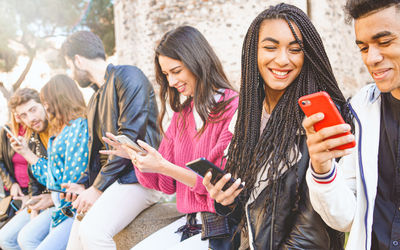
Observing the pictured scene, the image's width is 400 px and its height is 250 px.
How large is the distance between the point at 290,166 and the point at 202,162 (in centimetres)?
34

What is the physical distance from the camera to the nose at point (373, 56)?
121 centimetres

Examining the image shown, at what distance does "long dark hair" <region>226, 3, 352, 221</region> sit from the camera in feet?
4.95

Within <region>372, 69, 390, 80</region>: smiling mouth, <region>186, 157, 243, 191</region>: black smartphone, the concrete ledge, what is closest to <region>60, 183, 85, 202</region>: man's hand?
the concrete ledge

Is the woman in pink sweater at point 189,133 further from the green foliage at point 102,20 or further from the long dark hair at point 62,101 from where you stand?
the green foliage at point 102,20

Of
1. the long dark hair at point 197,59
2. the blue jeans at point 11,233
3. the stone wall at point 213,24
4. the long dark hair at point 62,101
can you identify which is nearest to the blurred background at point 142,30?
the stone wall at point 213,24

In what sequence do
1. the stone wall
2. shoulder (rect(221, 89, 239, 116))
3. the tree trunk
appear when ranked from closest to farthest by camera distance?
shoulder (rect(221, 89, 239, 116))
the stone wall
the tree trunk

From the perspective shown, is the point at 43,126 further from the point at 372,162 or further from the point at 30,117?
the point at 372,162

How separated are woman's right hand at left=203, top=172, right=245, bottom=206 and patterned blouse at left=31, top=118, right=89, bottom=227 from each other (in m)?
1.65

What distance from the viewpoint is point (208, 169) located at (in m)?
1.56

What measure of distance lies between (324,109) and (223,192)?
72 centimetres

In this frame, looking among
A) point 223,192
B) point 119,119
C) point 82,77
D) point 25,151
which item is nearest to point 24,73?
point 25,151

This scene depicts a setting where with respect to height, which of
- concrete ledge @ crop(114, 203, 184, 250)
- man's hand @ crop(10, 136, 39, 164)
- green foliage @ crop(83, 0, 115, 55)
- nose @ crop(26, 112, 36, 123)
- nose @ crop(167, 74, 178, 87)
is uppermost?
green foliage @ crop(83, 0, 115, 55)

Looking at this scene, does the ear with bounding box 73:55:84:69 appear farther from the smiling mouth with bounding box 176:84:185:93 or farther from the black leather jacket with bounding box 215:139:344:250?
the black leather jacket with bounding box 215:139:344:250

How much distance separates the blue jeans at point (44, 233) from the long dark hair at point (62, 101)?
31.6 inches
